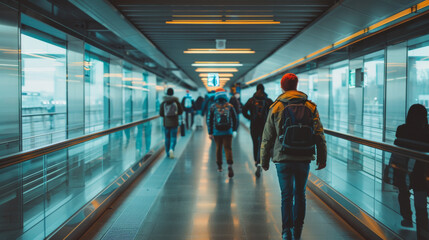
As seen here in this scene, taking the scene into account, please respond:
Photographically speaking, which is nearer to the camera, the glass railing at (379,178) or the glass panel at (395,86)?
the glass railing at (379,178)

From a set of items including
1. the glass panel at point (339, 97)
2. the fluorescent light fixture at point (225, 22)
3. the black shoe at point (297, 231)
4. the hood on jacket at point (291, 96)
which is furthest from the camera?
the glass panel at point (339, 97)

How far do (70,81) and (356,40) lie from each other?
18.6ft

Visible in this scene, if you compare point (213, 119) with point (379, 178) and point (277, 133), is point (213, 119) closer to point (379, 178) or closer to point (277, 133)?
point (277, 133)

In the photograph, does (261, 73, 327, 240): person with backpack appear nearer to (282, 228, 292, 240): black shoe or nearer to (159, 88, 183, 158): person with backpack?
(282, 228, 292, 240): black shoe

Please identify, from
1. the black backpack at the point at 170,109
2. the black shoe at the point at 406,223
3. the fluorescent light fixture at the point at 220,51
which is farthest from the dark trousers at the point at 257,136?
the fluorescent light fixture at the point at 220,51

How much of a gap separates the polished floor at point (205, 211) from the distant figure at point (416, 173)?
73cm

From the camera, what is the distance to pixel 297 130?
2.94m

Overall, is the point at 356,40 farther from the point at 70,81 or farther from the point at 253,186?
the point at 70,81

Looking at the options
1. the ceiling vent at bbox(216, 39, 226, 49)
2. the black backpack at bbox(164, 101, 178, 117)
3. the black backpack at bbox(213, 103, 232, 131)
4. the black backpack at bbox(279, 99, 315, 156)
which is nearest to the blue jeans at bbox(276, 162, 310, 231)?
the black backpack at bbox(279, 99, 315, 156)

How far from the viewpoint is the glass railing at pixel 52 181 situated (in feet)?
8.18

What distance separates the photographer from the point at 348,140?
173 inches

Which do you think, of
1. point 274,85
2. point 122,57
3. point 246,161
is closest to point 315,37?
point 246,161

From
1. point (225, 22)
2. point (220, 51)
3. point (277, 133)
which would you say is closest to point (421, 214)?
point (277, 133)

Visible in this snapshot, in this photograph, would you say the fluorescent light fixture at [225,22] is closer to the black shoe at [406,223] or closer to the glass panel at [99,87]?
the glass panel at [99,87]
